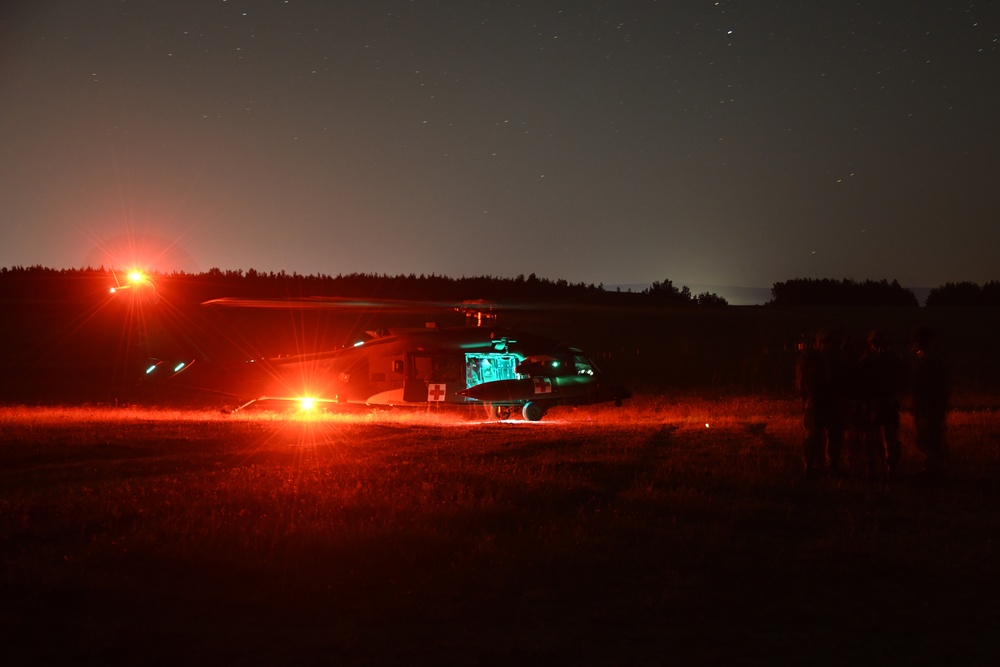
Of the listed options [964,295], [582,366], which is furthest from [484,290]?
[964,295]

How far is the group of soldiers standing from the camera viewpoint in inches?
341

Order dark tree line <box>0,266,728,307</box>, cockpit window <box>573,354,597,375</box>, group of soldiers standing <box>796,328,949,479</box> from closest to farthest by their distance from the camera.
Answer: group of soldiers standing <box>796,328,949,479</box>, cockpit window <box>573,354,597,375</box>, dark tree line <box>0,266,728,307</box>

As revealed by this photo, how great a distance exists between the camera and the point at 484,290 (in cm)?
4472

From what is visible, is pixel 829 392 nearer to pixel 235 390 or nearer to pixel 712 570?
pixel 712 570

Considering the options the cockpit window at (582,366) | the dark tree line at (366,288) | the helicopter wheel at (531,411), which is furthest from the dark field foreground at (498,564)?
the dark tree line at (366,288)

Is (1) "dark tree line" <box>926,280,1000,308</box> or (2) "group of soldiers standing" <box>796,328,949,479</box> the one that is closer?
(2) "group of soldiers standing" <box>796,328,949,479</box>

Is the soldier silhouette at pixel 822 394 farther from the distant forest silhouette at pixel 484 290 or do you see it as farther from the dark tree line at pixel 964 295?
the dark tree line at pixel 964 295

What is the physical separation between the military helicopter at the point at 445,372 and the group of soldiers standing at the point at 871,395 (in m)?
9.27

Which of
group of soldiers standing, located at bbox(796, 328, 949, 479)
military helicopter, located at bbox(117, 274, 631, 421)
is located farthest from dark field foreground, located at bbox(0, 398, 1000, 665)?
military helicopter, located at bbox(117, 274, 631, 421)

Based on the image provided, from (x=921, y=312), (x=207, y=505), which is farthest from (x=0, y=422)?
(x=921, y=312)

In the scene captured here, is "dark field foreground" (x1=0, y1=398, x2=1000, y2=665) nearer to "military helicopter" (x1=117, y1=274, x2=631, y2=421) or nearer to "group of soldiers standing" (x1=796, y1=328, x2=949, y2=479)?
"group of soldiers standing" (x1=796, y1=328, x2=949, y2=479)

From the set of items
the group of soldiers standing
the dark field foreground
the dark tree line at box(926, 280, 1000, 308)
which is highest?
the dark tree line at box(926, 280, 1000, 308)

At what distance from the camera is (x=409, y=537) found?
6.15 m

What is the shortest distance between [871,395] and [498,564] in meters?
5.36
